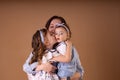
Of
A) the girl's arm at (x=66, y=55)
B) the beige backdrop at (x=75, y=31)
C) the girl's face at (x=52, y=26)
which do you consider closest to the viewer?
the girl's arm at (x=66, y=55)

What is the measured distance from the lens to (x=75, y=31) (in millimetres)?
2055

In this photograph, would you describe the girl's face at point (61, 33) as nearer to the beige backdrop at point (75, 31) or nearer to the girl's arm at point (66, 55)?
the girl's arm at point (66, 55)

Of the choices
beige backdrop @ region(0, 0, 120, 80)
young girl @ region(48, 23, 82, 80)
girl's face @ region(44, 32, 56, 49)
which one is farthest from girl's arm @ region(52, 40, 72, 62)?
beige backdrop @ region(0, 0, 120, 80)

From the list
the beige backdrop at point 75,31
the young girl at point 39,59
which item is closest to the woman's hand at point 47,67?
the young girl at point 39,59

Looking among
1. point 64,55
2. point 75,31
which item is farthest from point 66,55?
point 75,31

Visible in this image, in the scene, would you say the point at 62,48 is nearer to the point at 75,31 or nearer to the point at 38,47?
the point at 38,47

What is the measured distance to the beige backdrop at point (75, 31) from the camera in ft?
6.67

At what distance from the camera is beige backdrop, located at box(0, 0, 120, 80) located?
2.03m

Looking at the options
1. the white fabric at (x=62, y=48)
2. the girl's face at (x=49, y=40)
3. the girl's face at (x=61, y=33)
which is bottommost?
the white fabric at (x=62, y=48)

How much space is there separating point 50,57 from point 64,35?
16 centimetres

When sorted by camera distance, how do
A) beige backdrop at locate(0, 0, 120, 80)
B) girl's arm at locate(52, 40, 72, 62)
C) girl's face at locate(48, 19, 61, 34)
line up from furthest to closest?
1. beige backdrop at locate(0, 0, 120, 80)
2. girl's face at locate(48, 19, 61, 34)
3. girl's arm at locate(52, 40, 72, 62)

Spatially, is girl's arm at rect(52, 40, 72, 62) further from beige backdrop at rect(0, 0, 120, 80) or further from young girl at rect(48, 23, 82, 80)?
beige backdrop at rect(0, 0, 120, 80)
